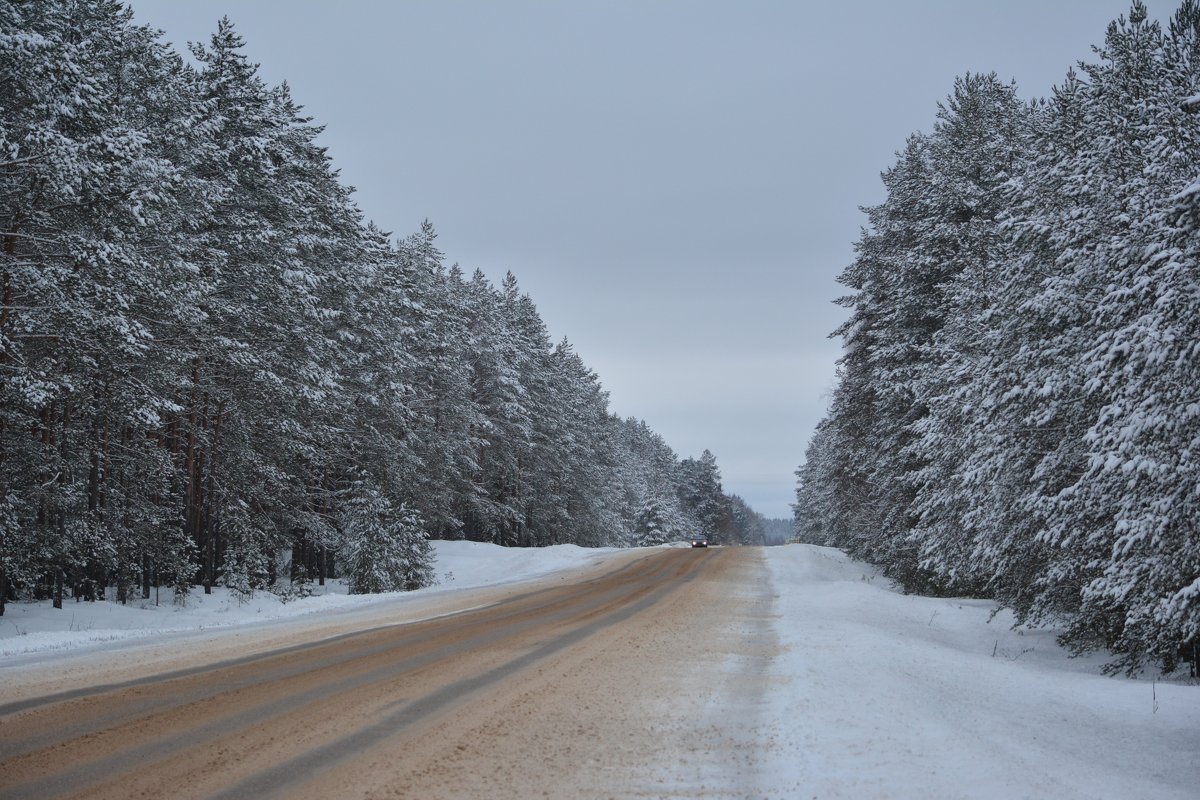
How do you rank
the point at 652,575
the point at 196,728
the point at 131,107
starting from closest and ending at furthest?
the point at 196,728 < the point at 131,107 < the point at 652,575

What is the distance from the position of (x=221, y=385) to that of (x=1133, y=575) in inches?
830

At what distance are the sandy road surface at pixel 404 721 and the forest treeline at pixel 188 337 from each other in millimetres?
7158

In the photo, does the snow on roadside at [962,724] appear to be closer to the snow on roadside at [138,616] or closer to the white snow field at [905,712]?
the white snow field at [905,712]

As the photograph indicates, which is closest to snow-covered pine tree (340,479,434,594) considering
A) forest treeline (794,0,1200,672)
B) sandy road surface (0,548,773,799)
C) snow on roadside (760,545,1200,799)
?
sandy road surface (0,548,773,799)

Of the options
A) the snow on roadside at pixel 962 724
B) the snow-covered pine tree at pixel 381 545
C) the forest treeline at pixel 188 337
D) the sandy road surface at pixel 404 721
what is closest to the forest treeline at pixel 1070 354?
the snow on roadside at pixel 962 724

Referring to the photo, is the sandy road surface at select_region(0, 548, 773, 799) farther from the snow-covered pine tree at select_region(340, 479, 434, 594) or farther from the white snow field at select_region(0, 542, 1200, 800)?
the snow-covered pine tree at select_region(340, 479, 434, 594)

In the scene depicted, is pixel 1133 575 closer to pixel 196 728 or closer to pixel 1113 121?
pixel 1113 121

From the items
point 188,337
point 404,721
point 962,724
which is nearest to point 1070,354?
point 962,724

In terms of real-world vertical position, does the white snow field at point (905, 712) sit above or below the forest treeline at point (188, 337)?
below

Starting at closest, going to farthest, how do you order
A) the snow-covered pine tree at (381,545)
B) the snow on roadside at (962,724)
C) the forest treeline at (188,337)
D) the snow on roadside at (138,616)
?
the snow on roadside at (962,724) < the snow on roadside at (138,616) < the forest treeline at (188,337) < the snow-covered pine tree at (381,545)

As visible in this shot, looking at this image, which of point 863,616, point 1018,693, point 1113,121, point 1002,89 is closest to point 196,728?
point 1018,693

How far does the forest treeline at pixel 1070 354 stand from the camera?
26.0ft

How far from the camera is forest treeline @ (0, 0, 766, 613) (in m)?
13.6

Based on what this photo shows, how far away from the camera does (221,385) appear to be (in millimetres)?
Answer: 21469
